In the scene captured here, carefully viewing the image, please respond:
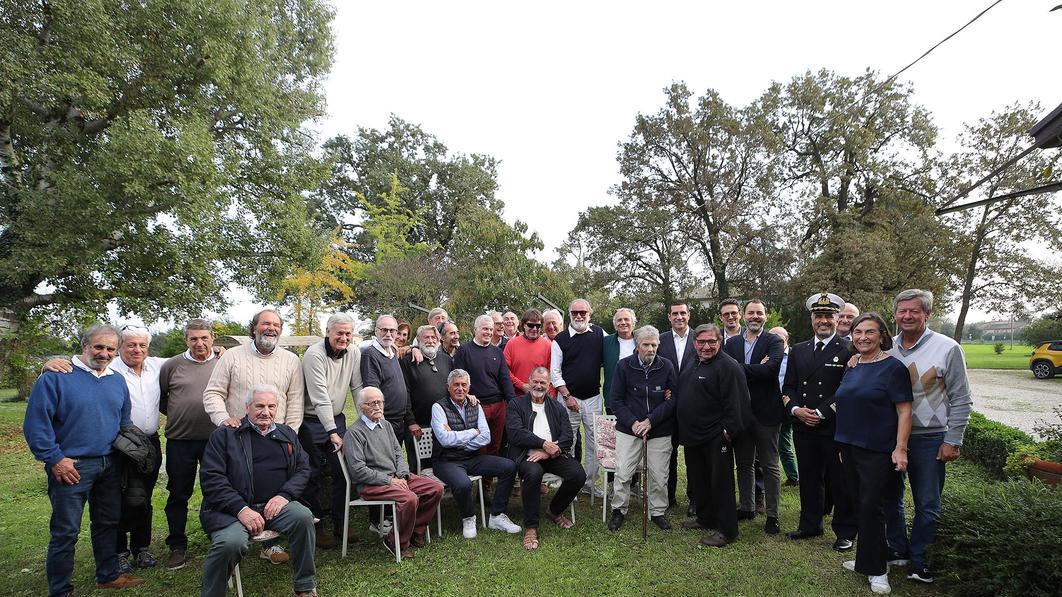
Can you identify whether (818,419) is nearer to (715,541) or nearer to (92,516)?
(715,541)

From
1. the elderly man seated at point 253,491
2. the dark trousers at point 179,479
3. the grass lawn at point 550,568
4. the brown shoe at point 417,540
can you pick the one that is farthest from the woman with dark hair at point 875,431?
the dark trousers at point 179,479

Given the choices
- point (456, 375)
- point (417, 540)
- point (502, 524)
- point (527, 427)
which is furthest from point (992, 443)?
point (417, 540)

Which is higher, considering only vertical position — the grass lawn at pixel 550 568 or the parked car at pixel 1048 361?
the parked car at pixel 1048 361

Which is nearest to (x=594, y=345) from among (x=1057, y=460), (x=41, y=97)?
(x=1057, y=460)

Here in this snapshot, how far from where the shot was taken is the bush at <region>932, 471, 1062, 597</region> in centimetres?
296

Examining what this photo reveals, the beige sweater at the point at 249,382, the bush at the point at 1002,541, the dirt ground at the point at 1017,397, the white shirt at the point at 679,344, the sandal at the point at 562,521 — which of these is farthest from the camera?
the dirt ground at the point at 1017,397

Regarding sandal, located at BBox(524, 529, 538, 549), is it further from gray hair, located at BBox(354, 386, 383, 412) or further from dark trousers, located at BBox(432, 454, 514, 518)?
gray hair, located at BBox(354, 386, 383, 412)

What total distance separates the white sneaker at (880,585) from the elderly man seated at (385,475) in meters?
3.17

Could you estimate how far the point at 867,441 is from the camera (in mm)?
3506

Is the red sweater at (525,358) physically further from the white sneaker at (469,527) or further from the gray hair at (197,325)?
the gray hair at (197,325)

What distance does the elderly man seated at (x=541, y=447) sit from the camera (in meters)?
4.66

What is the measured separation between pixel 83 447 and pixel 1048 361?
89.5 feet

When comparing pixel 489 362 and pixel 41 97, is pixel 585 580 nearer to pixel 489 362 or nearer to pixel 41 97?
pixel 489 362

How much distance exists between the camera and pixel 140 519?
4082mm
